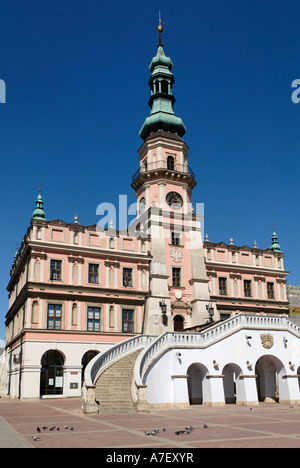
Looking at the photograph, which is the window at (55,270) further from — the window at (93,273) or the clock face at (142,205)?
the clock face at (142,205)

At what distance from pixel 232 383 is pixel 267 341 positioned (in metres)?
4.08

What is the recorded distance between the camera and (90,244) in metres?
44.1

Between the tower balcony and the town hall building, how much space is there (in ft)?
0.44

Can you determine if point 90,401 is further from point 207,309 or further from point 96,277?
point 207,309

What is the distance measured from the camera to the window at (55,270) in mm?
41562

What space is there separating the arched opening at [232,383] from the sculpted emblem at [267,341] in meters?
2.63

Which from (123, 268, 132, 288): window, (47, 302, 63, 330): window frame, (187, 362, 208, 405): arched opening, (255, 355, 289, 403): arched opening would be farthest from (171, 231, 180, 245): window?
(187, 362, 208, 405): arched opening

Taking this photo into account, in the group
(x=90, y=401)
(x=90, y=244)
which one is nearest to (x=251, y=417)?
(x=90, y=401)

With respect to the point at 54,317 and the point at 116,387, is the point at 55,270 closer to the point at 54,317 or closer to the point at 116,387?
the point at 54,317

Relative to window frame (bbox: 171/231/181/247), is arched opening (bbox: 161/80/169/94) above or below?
above

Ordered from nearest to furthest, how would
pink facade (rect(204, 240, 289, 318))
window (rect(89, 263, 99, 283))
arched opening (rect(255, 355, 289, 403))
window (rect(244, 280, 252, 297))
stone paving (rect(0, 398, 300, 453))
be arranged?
stone paving (rect(0, 398, 300, 453))
arched opening (rect(255, 355, 289, 403))
window (rect(89, 263, 99, 283))
pink facade (rect(204, 240, 289, 318))
window (rect(244, 280, 252, 297))

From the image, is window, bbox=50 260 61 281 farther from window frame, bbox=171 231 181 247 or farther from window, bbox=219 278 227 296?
window, bbox=219 278 227 296

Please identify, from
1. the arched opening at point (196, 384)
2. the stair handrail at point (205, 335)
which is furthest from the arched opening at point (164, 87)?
the arched opening at point (196, 384)

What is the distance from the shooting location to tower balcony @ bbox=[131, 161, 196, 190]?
163 feet
